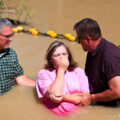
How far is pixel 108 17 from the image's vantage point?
328 inches

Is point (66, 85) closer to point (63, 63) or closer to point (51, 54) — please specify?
point (63, 63)

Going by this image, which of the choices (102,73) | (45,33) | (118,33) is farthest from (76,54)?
(102,73)

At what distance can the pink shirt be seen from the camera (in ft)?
10.1

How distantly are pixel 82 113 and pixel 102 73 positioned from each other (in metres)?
0.67

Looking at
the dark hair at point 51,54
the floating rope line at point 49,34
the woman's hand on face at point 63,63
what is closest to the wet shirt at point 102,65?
the dark hair at point 51,54

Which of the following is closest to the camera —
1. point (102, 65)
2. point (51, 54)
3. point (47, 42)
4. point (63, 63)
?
point (102, 65)

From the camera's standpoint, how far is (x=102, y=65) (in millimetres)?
2996

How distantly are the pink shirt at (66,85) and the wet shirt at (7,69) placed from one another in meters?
0.50

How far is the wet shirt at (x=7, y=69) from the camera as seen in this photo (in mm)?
3400

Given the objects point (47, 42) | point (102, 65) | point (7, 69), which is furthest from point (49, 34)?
point (102, 65)

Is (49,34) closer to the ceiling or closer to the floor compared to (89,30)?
closer to the floor

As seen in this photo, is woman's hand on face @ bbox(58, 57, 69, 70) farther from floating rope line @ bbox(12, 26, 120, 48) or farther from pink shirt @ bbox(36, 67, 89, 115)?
floating rope line @ bbox(12, 26, 120, 48)

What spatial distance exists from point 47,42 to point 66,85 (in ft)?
10.1

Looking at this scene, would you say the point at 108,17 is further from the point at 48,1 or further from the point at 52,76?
the point at 52,76
